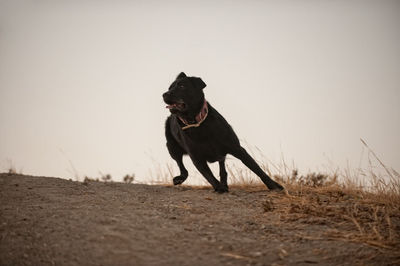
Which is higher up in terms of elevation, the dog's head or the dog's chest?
the dog's head

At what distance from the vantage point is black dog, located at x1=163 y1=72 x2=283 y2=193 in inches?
149

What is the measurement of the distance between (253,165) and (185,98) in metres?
1.11

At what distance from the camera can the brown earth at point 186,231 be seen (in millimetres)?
1764

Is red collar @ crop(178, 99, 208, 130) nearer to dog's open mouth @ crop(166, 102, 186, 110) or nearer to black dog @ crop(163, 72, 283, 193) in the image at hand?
black dog @ crop(163, 72, 283, 193)

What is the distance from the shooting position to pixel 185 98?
3869 mm

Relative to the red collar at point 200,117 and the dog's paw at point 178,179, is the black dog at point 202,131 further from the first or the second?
the dog's paw at point 178,179

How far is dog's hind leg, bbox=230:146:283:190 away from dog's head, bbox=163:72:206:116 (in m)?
0.68

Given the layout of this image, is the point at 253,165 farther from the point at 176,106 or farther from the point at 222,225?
the point at 222,225

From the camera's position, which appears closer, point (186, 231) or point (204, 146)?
point (186, 231)

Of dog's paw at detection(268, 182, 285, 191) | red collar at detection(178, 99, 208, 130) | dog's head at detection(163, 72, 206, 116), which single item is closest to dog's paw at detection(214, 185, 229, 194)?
dog's paw at detection(268, 182, 285, 191)

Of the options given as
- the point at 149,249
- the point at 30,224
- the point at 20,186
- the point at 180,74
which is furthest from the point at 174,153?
the point at 149,249

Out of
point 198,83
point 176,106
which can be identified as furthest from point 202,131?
point 198,83

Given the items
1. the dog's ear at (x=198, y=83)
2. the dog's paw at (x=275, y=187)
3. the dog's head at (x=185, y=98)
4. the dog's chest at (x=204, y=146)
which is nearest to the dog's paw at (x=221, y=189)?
the dog's chest at (x=204, y=146)

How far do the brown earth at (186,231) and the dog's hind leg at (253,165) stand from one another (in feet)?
1.80
